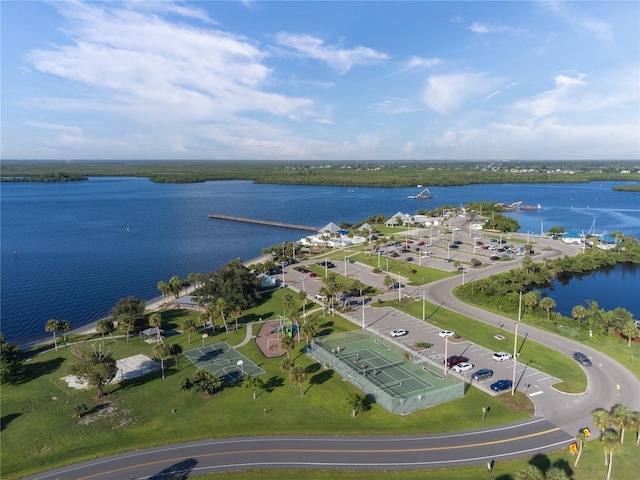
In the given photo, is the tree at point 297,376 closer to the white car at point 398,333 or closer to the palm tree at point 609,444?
the white car at point 398,333

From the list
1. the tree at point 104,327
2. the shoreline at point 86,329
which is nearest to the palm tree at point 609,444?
the tree at point 104,327

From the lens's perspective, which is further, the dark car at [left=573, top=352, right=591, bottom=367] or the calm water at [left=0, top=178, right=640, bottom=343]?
the calm water at [left=0, top=178, right=640, bottom=343]

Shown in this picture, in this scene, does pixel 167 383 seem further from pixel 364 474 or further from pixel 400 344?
pixel 400 344

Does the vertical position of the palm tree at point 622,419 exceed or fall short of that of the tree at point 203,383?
it exceeds it

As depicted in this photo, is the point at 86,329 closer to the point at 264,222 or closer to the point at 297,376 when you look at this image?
the point at 297,376

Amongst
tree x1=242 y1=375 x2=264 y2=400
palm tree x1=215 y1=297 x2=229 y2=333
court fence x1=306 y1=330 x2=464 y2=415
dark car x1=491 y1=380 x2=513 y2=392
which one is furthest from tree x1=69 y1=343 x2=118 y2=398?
dark car x1=491 y1=380 x2=513 y2=392

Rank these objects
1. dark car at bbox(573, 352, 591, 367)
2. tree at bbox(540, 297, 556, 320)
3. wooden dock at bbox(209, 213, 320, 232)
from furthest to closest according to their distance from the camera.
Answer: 1. wooden dock at bbox(209, 213, 320, 232)
2. tree at bbox(540, 297, 556, 320)
3. dark car at bbox(573, 352, 591, 367)

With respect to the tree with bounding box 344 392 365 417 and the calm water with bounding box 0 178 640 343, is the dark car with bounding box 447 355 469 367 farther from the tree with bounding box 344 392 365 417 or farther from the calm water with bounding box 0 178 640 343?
the calm water with bounding box 0 178 640 343

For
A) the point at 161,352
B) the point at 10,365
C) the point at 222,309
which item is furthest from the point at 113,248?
the point at 161,352
